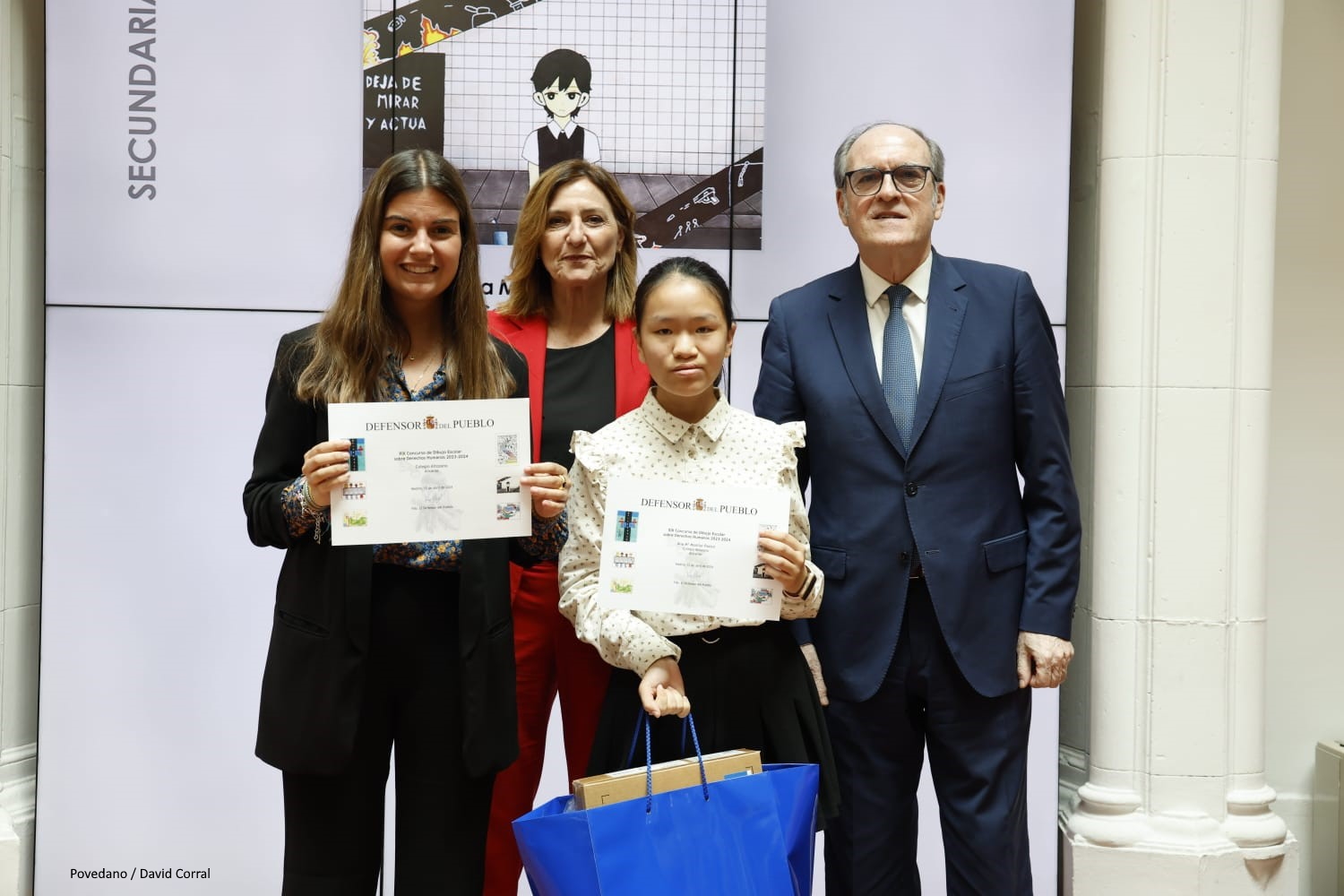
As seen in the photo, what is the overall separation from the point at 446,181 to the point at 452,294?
0.74ft

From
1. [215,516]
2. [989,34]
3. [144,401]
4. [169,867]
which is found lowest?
[169,867]

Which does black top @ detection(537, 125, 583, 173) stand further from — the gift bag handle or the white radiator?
the white radiator

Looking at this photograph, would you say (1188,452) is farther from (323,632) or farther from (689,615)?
(323,632)

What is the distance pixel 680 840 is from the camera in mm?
2027

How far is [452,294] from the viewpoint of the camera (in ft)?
7.47

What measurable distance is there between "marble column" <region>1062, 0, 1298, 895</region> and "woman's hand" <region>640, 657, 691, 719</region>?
215 cm

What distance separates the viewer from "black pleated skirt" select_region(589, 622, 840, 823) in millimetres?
2277

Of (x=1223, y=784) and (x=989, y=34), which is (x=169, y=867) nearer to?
(x=1223, y=784)

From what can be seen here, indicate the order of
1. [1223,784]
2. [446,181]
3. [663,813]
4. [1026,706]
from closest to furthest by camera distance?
[663,813] → [446,181] → [1026,706] → [1223,784]

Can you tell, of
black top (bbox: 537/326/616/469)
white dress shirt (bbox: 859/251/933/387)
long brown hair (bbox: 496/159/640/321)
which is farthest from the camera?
long brown hair (bbox: 496/159/640/321)

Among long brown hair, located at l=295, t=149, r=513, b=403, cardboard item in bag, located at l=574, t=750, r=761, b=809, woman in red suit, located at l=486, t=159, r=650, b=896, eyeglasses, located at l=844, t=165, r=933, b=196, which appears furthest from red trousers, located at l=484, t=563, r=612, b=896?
eyeglasses, located at l=844, t=165, r=933, b=196

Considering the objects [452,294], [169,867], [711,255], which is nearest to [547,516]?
[452,294]

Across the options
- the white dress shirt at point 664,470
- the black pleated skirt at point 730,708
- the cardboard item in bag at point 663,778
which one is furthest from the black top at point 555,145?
the cardboard item in bag at point 663,778

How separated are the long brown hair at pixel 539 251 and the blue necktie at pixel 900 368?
679mm
